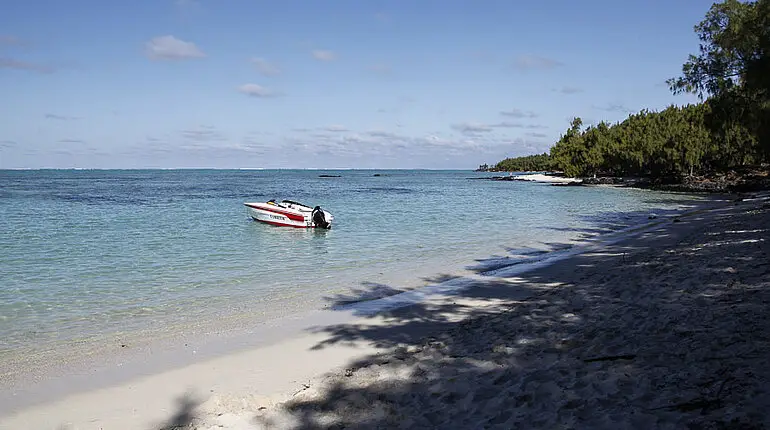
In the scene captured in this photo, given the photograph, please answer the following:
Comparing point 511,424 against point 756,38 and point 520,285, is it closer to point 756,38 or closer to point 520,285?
point 520,285

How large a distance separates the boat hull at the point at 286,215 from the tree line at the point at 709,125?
75.8ft

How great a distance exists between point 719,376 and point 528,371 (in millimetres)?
1790

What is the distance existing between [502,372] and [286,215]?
77.3 feet

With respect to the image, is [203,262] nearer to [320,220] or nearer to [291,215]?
[320,220]

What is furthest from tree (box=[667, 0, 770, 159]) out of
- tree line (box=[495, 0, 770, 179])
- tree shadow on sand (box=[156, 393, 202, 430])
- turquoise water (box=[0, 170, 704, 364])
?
tree shadow on sand (box=[156, 393, 202, 430])

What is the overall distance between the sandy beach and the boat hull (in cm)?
1793

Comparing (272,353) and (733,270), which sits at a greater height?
(733,270)

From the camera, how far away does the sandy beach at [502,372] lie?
447 cm

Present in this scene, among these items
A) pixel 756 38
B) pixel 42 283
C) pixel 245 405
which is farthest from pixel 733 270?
pixel 756 38

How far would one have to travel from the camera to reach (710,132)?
44.4 metres

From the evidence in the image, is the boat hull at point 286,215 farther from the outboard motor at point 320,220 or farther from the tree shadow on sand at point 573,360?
the tree shadow on sand at point 573,360

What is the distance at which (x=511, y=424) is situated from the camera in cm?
440

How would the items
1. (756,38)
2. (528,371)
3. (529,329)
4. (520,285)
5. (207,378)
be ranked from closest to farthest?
(528,371), (207,378), (529,329), (520,285), (756,38)

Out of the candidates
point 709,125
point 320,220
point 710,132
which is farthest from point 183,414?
point 710,132
